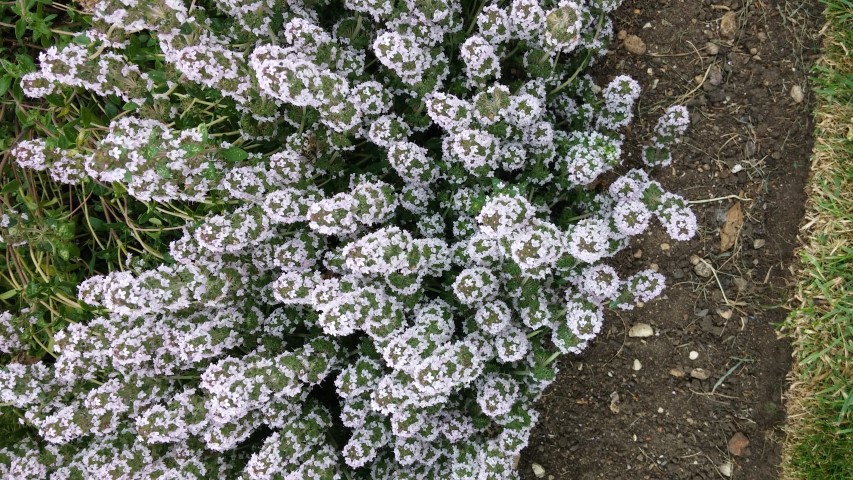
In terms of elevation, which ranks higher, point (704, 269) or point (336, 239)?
point (336, 239)

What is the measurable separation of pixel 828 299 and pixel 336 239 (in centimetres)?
349

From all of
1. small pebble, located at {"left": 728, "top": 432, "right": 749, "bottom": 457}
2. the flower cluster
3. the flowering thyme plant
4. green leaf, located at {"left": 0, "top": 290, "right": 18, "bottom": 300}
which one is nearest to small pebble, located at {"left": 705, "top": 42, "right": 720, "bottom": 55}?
the flower cluster

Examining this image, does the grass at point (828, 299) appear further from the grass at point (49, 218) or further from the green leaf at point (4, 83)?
the green leaf at point (4, 83)

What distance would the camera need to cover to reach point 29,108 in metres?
4.58

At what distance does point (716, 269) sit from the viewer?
15.1 ft

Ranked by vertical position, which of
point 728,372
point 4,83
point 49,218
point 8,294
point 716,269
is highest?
point 4,83

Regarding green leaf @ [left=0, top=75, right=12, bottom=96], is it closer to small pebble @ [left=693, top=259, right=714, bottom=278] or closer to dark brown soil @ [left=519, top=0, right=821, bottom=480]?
dark brown soil @ [left=519, top=0, right=821, bottom=480]

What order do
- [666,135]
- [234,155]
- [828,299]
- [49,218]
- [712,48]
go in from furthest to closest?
[712,48]
[828,299]
[49,218]
[666,135]
[234,155]

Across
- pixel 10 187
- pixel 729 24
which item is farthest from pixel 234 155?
pixel 729 24

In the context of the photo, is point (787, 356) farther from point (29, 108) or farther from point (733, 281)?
point (29, 108)

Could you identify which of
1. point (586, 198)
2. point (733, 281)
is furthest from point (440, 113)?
point (733, 281)

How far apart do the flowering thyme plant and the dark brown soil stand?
63 centimetres

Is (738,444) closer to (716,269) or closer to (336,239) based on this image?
(716,269)

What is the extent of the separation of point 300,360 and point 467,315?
108 centimetres
